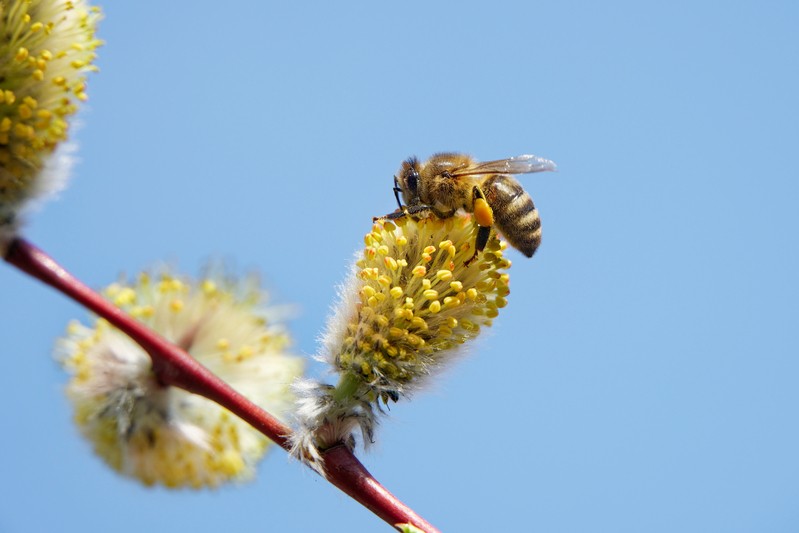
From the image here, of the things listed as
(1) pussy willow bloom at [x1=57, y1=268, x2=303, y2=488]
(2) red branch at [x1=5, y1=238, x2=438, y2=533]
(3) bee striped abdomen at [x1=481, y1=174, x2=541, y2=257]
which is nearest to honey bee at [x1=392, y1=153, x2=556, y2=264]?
(3) bee striped abdomen at [x1=481, y1=174, x2=541, y2=257]

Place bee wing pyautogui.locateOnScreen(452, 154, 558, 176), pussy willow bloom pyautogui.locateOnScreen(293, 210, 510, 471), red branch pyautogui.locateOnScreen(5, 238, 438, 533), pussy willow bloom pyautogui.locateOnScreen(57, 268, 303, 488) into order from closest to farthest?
red branch pyautogui.locateOnScreen(5, 238, 438, 533) → pussy willow bloom pyautogui.locateOnScreen(293, 210, 510, 471) → bee wing pyautogui.locateOnScreen(452, 154, 558, 176) → pussy willow bloom pyautogui.locateOnScreen(57, 268, 303, 488)

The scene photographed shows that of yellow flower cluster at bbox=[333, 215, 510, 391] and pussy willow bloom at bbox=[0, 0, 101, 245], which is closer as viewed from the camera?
yellow flower cluster at bbox=[333, 215, 510, 391]

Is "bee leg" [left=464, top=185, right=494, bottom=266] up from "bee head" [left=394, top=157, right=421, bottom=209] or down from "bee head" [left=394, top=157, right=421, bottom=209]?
down

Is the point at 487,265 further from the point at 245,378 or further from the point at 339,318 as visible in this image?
the point at 245,378

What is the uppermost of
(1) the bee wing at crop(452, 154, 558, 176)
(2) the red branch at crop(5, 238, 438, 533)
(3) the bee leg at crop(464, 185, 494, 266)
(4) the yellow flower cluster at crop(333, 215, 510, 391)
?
(1) the bee wing at crop(452, 154, 558, 176)

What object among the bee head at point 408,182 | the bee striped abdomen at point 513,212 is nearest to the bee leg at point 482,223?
the bee striped abdomen at point 513,212

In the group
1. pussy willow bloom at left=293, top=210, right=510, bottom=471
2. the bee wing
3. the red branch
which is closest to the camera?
the red branch

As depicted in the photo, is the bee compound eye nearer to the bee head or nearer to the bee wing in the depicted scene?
the bee head
